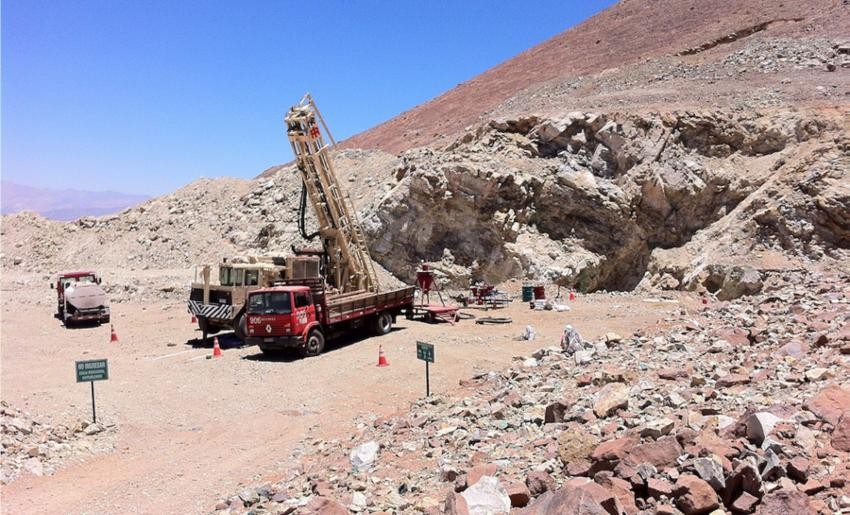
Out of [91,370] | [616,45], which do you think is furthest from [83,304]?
[616,45]

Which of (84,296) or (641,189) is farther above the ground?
(641,189)

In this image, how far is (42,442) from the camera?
872 centimetres

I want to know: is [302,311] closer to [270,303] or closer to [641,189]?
[270,303]

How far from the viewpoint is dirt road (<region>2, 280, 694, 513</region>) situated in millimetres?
7590

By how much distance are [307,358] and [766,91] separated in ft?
84.2

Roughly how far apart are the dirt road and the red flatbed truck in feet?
1.58

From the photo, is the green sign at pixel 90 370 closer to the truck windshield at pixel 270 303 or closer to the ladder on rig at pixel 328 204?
the truck windshield at pixel 270 303

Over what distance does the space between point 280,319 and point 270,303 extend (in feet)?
1.76

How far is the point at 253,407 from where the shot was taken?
1097cm

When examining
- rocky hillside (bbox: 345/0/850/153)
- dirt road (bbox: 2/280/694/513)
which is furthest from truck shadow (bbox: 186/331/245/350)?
rocky hillside (bbox: 345/0/850/153)

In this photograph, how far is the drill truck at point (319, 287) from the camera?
48.1 ft

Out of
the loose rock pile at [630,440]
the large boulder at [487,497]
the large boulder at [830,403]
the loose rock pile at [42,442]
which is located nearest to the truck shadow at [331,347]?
the loose rock pile at [42,442]

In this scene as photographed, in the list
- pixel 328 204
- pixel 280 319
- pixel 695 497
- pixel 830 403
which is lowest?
pixel 695 497

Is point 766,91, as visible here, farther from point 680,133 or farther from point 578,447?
point 578,447
